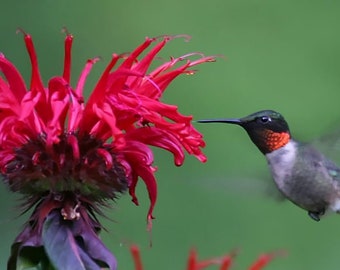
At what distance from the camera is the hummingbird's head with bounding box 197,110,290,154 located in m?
3.06

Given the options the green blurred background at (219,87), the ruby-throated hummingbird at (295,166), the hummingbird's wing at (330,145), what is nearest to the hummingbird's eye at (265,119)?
the ruby-throated hummingbird at (295,166)

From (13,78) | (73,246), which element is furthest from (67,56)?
(73,246)

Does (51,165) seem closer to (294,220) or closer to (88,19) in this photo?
(294,220)

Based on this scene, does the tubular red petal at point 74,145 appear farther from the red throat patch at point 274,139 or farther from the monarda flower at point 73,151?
the red throat patch at point 274,139

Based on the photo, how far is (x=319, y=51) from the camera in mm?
5059

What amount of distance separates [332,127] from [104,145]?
74cm

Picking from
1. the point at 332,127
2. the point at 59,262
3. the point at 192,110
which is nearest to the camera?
the point at 59,262

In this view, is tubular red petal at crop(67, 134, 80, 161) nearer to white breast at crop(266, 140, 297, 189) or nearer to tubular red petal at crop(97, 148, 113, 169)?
tubular red petal at crop(97, 148, 113, 169)

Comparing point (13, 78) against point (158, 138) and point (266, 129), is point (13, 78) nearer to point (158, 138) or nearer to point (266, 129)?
point (158, 138)

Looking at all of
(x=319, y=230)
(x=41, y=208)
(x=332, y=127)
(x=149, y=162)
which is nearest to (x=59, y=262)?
(x=41, y=208)

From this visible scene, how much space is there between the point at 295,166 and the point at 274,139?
0.11 m

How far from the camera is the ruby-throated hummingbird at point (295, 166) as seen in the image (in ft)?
10.1

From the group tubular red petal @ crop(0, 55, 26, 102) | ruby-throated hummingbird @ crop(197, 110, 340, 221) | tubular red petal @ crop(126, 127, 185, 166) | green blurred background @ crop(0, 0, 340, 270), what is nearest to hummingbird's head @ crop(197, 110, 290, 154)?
ruby-throated hummingbird @ crop(197, 110, 340, 221)

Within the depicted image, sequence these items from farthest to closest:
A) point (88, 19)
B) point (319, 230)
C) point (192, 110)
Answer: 1. point (88, 19)
2. point (192, 110)
3. point (319, 230)
